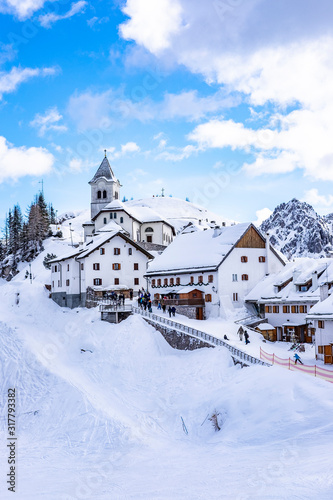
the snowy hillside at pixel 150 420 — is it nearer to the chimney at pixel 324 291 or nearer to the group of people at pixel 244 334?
the group of people at pixel 244 334

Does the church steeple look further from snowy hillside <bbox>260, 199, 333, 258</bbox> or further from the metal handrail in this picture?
snowy hillside <bbox>260, 199, 333, 258</bbox>

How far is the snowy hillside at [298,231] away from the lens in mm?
167575

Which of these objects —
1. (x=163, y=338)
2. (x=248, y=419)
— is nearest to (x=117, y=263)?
(x=163, y=338)

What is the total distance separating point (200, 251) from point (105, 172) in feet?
187

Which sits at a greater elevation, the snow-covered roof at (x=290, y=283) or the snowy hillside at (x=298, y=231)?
the snowy hillside at (x=298, y=231)

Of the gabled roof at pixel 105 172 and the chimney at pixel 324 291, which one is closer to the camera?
the chimney at pixel 324 291

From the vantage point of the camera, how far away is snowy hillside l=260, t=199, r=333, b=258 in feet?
550

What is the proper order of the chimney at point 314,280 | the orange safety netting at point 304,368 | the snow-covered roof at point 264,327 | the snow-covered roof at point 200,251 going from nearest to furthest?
the orange safety netting at point 304,368 → the chimney at point 314,280 → the snow-covered roof at point 264,327 → the snow-covered roof at point 200,251

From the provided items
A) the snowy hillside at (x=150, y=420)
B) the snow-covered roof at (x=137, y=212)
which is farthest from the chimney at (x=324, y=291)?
the snow-covered roof at (x=137, y=212)

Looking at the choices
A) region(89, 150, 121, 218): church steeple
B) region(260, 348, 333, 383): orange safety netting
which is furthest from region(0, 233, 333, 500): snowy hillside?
region(89, 150, 121, 218): church steeple

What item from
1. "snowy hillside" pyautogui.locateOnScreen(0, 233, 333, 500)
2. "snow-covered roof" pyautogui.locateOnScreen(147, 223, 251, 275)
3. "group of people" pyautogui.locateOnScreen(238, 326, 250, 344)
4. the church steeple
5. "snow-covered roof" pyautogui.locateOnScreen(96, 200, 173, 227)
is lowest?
"snowy hillside" pyautogui.locateOnScreen(0, 233, 333, 500)

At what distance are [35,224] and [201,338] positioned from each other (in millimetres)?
77959

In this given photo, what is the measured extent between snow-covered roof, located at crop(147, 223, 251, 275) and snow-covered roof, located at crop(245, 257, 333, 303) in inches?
240

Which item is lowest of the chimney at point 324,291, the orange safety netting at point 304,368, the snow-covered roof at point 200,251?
the orange safety netting at point 304,368
